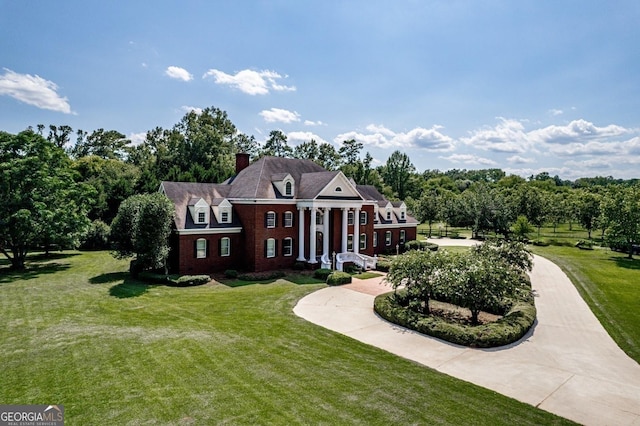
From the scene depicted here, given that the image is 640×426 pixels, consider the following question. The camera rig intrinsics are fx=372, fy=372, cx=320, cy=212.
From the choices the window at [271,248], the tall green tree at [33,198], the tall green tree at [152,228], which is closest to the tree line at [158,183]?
the tall green tree at [33,198]

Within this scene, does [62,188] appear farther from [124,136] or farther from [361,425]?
[124,136]

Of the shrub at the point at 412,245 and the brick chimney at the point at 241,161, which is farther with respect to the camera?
the shrub at the point at 412,245

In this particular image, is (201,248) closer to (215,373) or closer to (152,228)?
(152,228)

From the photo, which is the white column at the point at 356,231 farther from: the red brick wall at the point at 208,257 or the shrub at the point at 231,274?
the shrub at the point at 231,274

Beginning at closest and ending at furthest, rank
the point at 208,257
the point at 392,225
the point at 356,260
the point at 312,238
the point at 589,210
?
the point at 208,257
the point at 356,260
the point at 312,238
the point at 392,225
the point at 589,210

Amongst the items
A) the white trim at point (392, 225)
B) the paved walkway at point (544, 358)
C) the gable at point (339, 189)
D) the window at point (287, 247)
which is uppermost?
the gable at point (339, 189)

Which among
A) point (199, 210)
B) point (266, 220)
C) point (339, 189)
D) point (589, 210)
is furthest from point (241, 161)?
point (589, 210)
